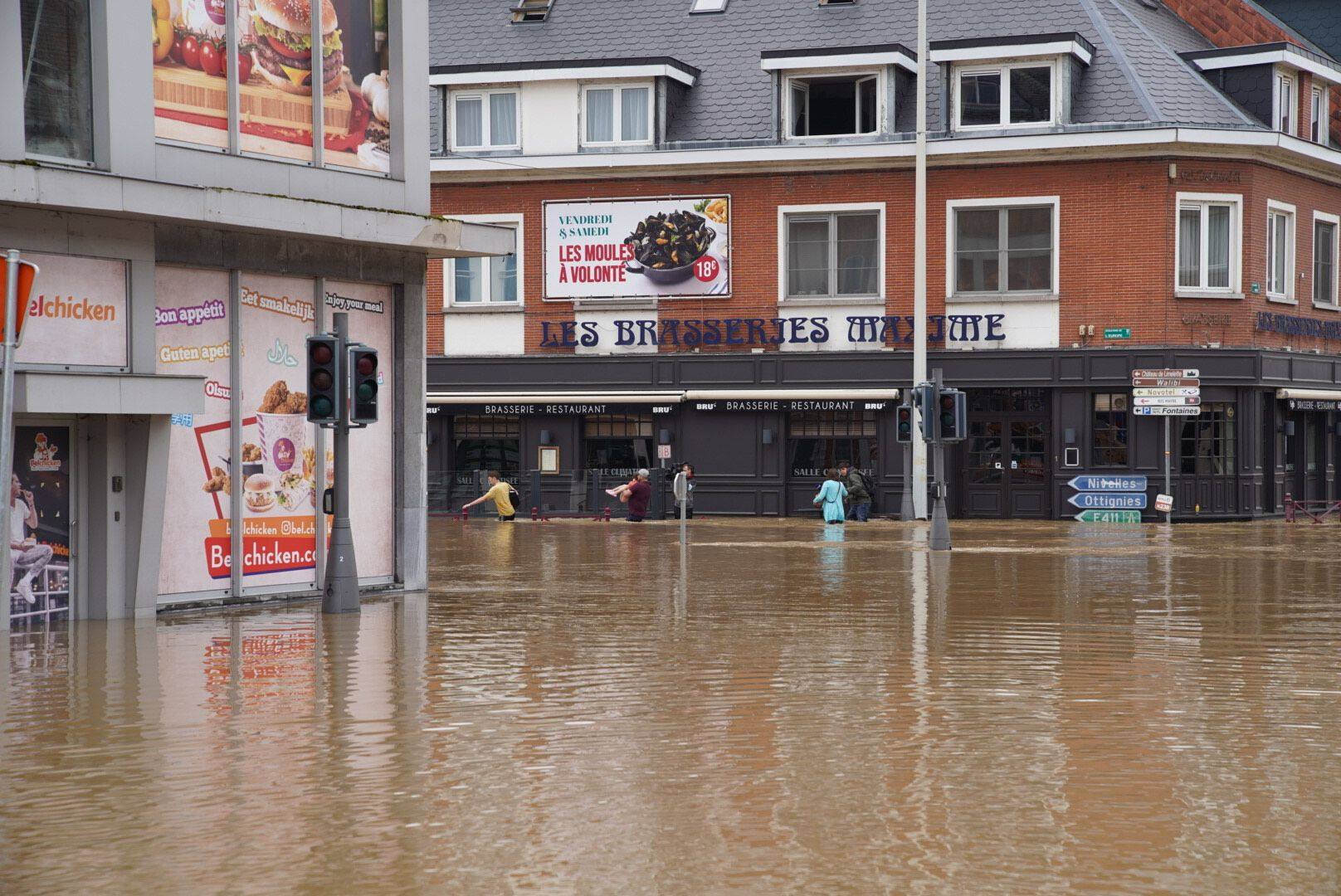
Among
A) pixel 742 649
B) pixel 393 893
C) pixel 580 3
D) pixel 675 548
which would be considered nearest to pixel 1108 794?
pixel 393 893

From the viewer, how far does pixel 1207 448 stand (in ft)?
119

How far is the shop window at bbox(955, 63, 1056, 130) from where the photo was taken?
36.0m

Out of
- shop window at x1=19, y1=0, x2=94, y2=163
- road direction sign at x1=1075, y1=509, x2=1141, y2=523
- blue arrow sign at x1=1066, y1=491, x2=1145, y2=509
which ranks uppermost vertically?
shop window at x1=19, y1=0, x2=94, y2=163

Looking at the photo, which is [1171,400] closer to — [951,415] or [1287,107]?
[951,415]

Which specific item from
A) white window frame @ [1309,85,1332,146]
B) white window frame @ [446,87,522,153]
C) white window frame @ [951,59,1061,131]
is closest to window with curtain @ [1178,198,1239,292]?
white window frame @ [951,59,1061,131]

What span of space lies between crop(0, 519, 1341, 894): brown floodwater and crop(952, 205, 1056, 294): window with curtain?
18.8m

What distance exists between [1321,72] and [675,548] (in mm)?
20616

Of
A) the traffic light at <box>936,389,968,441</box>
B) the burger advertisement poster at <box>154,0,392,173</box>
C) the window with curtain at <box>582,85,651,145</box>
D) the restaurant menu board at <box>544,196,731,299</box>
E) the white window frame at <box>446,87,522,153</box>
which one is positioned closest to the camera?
the burger advertisement poster at <box>154,0,392,173</box>

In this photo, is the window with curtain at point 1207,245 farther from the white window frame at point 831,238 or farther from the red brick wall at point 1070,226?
the white window frame at point 831,238

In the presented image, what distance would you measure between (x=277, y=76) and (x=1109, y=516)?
908 inches

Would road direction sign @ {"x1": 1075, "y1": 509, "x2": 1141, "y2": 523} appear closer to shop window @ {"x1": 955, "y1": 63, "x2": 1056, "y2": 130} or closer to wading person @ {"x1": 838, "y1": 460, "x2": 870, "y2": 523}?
wading person @ {"x1": 838, "y1": 460, "x2": 870, "y2": 523}

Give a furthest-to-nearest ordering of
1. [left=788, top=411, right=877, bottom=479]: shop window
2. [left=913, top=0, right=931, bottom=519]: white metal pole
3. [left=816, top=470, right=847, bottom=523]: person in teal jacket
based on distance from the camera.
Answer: [left=788, top=411, right=877, bottom=479]: shop window < [left=913, top=0, right=931, bottom=519]: white metal pole < [left=816, top=470, right=847, bottom=523]: person in teal jacket

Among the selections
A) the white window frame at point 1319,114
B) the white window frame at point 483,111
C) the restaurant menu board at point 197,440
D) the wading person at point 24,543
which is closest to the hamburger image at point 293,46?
the restaurant menu board at point 197,440

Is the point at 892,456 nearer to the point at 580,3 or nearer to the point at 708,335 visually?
the point at 708,335
